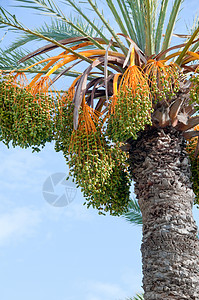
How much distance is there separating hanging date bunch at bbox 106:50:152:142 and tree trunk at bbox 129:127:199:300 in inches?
18.1

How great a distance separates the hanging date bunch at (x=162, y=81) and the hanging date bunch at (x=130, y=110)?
0.12m

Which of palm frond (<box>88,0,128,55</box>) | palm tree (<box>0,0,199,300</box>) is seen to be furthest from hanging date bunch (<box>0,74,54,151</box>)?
palm frond (<box>88,0,128,55</box>)

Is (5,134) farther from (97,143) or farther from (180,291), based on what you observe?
(180,291)

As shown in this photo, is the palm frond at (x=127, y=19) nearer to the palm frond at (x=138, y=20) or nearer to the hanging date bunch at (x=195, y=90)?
the palm frond at (x=138, y=20)

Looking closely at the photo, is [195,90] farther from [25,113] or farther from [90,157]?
[25,113]

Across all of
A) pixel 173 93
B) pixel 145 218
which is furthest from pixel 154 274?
pixel 173 93

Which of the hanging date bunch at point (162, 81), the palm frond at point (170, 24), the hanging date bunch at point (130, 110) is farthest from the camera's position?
the palm frond at point (170, 24)

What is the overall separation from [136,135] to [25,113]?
1145 mm

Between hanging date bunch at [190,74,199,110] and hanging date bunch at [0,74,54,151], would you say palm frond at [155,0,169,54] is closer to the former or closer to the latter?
hanging date bunch at [190,74,199,110]

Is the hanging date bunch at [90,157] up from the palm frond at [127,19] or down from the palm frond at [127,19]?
down

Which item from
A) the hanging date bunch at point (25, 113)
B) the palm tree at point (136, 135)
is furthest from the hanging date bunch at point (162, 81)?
the hanging date bunch at point (25, 113)

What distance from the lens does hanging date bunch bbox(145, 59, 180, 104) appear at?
14.1ft

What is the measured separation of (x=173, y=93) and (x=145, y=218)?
4.30 feet

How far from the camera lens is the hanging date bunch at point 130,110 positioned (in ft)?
13.4
